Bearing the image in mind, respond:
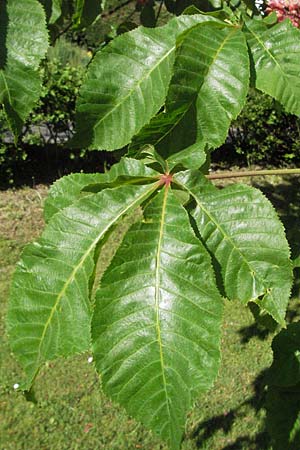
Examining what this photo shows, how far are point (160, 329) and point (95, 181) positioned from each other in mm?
363

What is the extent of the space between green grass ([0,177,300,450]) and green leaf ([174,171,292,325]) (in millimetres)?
2028

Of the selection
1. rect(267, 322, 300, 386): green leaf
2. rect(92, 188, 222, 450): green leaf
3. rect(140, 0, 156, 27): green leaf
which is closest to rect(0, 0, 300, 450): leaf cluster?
rect(92, 188, 222, 450): green leaf

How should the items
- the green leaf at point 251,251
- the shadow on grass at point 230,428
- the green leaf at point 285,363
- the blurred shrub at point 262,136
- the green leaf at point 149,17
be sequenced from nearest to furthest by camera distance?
1. the green leaf at point 251,251
2. the green leaf at point 285,363
3. the green leaf at point 149,17
4. the shadow on grass at point 230,428
5. the blurred shrub at point 262,136

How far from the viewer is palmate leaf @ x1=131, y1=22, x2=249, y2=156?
107 centimetres

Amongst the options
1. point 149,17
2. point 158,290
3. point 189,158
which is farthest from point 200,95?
point 149,17

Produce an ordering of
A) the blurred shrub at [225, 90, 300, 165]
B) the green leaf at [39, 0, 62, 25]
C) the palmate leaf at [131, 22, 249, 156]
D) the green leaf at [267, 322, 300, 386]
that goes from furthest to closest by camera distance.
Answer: the blurred shrub at [225, 90, 300, 165]
the green leaf at [39, 0, 62, 25]
the green leaf at [267, 322, 300, 386]
the palmate leaf at [131, 22, 249, 156]

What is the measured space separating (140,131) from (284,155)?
7.05 m

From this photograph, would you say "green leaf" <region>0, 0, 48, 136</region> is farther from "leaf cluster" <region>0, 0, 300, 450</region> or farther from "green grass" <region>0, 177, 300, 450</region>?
"green grass" <region>0, 177, 300, 450</region>

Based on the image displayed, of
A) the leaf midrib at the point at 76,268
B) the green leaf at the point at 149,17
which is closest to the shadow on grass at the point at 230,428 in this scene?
the green leaf at the point at 149,17

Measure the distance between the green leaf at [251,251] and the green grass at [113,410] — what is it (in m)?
2.03

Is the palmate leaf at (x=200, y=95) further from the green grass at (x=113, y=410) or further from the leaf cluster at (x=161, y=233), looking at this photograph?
the green grass at (x=113, y=410)

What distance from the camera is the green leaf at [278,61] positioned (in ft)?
3.82

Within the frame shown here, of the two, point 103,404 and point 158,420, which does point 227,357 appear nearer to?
point 103,404

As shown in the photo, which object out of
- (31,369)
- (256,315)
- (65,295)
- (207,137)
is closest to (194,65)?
(207,137)
